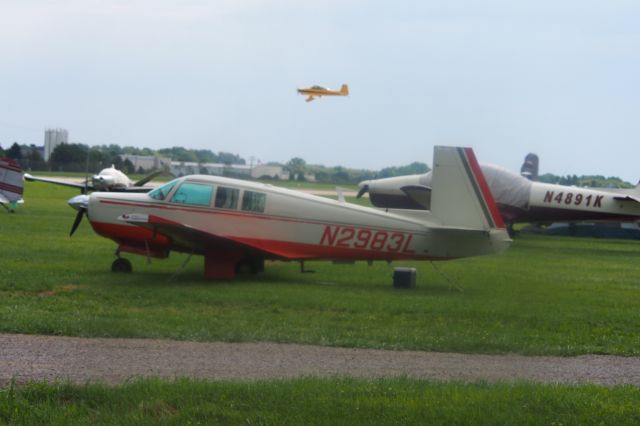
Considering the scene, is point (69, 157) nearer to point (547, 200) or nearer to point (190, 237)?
point (547, 200)

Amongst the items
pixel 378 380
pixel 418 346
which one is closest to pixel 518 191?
pixel 418 346

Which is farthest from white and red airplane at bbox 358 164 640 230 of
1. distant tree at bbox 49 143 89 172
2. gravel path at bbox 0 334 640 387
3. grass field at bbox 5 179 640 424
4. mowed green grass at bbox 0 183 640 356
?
gravel path at bbox 0 334 640 387

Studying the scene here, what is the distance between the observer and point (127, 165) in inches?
1555

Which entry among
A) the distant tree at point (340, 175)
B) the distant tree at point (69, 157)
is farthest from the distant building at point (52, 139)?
the distant tree at point (340, 175)

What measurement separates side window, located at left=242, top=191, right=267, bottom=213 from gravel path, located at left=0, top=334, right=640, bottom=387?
251 inches

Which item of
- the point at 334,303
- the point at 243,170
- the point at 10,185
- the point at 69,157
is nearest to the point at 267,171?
the point at 243,170

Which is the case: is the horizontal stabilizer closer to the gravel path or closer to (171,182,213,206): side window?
(171,182,213,206): side window

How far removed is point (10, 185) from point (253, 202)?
1865 centimetres

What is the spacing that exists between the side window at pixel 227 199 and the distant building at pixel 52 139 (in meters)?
22.0

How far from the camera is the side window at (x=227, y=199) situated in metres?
16.2

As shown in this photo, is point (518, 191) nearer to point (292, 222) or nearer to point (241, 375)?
point (292, 222)

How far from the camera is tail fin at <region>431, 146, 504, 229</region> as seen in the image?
15188mm

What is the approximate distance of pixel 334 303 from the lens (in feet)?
A: 43.6

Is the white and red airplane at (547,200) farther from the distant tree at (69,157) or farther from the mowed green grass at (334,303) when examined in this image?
the distant tree at (69,157)
